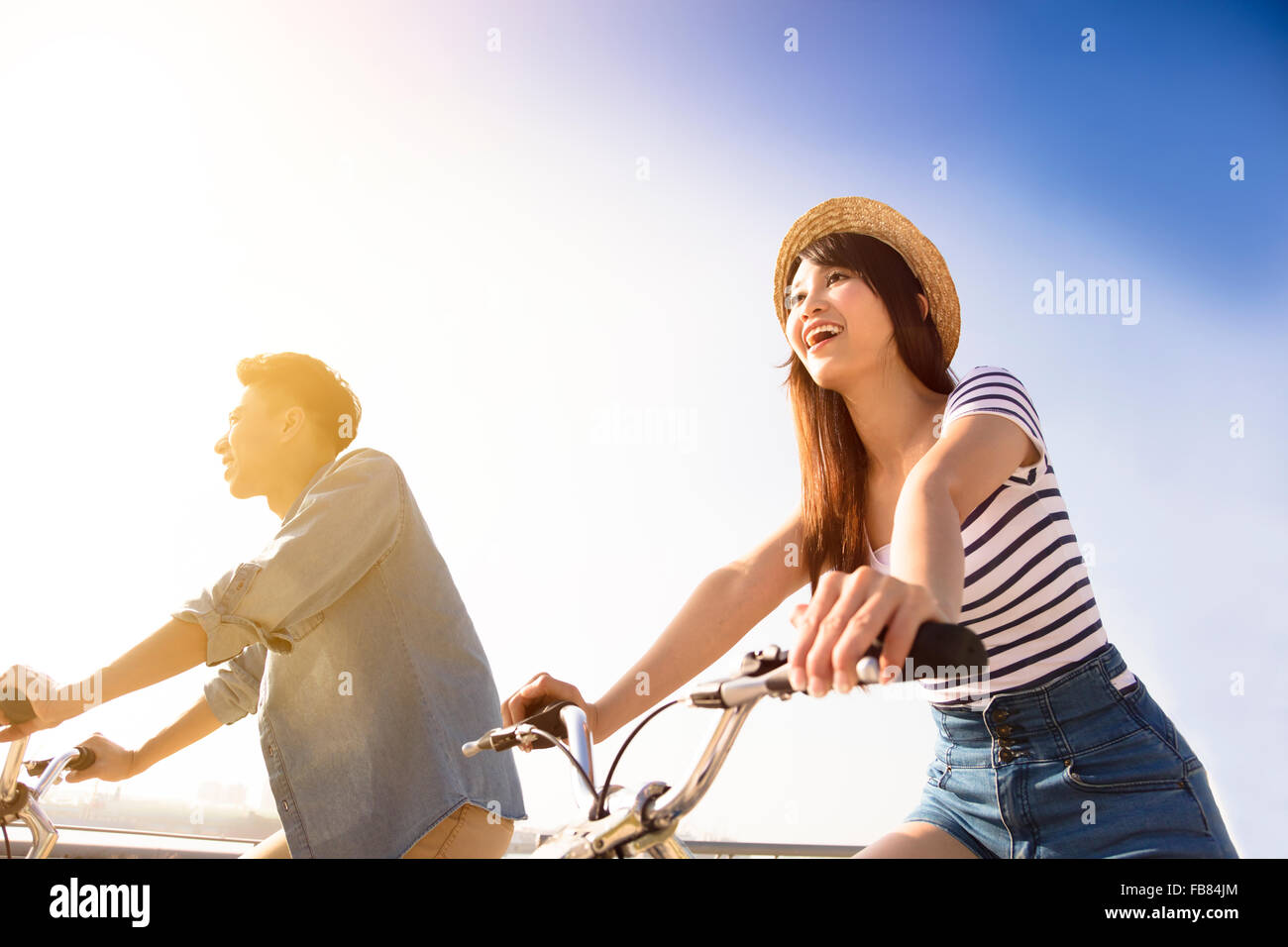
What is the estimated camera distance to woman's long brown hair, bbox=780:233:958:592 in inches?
80.7

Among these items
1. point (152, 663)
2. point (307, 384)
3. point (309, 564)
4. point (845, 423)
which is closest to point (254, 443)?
point (307, 384)

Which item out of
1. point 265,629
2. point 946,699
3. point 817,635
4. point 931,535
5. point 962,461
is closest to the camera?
point 817,635

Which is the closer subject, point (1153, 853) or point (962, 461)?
point (1153, 853)

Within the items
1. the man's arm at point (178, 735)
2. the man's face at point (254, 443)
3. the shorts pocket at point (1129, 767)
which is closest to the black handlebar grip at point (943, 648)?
the shorts pocket at point (1129, 767)

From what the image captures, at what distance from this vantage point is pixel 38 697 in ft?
6.92

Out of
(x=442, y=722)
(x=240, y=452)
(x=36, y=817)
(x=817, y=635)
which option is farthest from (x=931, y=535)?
(x=36, y=817)

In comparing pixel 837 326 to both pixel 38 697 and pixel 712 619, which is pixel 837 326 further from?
pixel 38 697

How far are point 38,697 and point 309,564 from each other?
0.71 m

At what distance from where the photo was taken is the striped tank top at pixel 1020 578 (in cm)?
158

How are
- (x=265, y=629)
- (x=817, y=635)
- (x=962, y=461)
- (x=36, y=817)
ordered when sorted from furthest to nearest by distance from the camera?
(x=36, y=817), (x=265, y=629), (x=962, y=461), (x=817, y=635)
